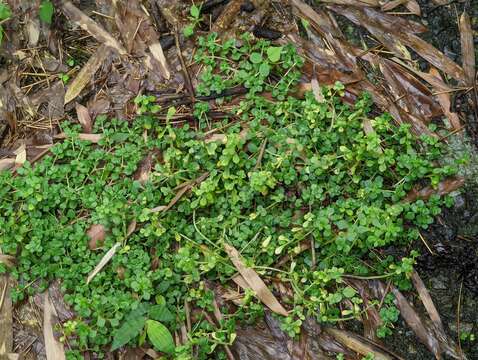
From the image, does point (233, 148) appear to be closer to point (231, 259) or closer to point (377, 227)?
point (231, 259)

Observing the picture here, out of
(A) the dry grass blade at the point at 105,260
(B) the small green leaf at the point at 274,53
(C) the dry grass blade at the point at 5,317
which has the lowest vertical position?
(C) the dry grass blade at the point at 5,317

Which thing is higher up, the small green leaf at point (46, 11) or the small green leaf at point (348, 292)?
the small green leaf at point (46, 11)

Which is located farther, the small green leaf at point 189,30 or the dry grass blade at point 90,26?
the dry grass blade at point 90,26

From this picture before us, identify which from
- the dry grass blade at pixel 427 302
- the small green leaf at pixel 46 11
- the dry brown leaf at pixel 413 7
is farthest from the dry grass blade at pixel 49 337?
the dry brown leaf at pixel 413 7

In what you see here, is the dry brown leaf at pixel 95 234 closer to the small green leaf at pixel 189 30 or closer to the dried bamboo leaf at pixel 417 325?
the small green leaf at pixel 189 30

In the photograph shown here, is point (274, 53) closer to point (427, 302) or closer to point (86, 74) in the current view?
point (86, 74)

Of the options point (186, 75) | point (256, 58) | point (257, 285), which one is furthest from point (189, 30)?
point (257, 285)

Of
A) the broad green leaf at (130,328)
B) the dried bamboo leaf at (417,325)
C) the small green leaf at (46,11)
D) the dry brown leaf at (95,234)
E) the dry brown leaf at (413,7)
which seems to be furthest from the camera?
the small green leaf at (46,11)
